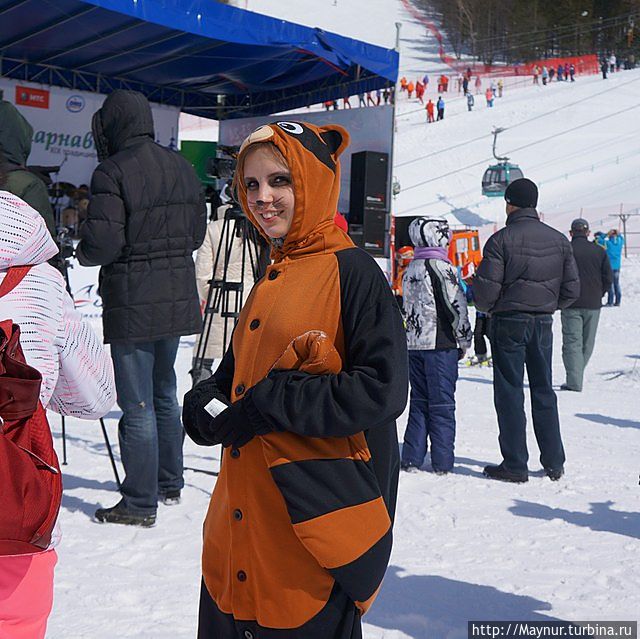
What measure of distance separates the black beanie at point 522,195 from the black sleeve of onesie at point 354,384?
12.3ft

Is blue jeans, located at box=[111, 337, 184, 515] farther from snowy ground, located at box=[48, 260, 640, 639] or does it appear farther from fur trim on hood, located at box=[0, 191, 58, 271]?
fur trim on hood, located at box=[0, 191, 58, 271]

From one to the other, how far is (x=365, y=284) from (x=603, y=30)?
76.1 meters

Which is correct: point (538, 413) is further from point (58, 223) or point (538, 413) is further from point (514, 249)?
point (58, 223)

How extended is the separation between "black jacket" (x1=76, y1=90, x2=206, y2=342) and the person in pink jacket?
2030mm

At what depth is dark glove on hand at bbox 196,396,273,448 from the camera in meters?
1.77

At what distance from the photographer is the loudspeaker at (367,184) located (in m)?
12.5

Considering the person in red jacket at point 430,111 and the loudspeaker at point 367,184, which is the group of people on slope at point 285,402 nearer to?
the loudspeaker at point 367,184

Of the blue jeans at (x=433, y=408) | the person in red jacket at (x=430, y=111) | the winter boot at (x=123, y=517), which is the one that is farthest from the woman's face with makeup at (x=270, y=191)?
the person in red jacket at (x=430, y=111)

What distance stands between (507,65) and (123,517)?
70553 mm

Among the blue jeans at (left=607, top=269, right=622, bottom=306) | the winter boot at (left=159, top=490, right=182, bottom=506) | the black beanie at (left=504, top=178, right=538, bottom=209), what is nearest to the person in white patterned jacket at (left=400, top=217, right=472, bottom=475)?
the black beanie at (left=504, top=178, right=538, bottom=209)

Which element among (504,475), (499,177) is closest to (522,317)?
(504,475)

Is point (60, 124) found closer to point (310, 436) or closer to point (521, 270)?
point (521, 270)

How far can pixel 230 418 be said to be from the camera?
1812mm

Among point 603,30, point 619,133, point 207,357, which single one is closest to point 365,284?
point 207,357
